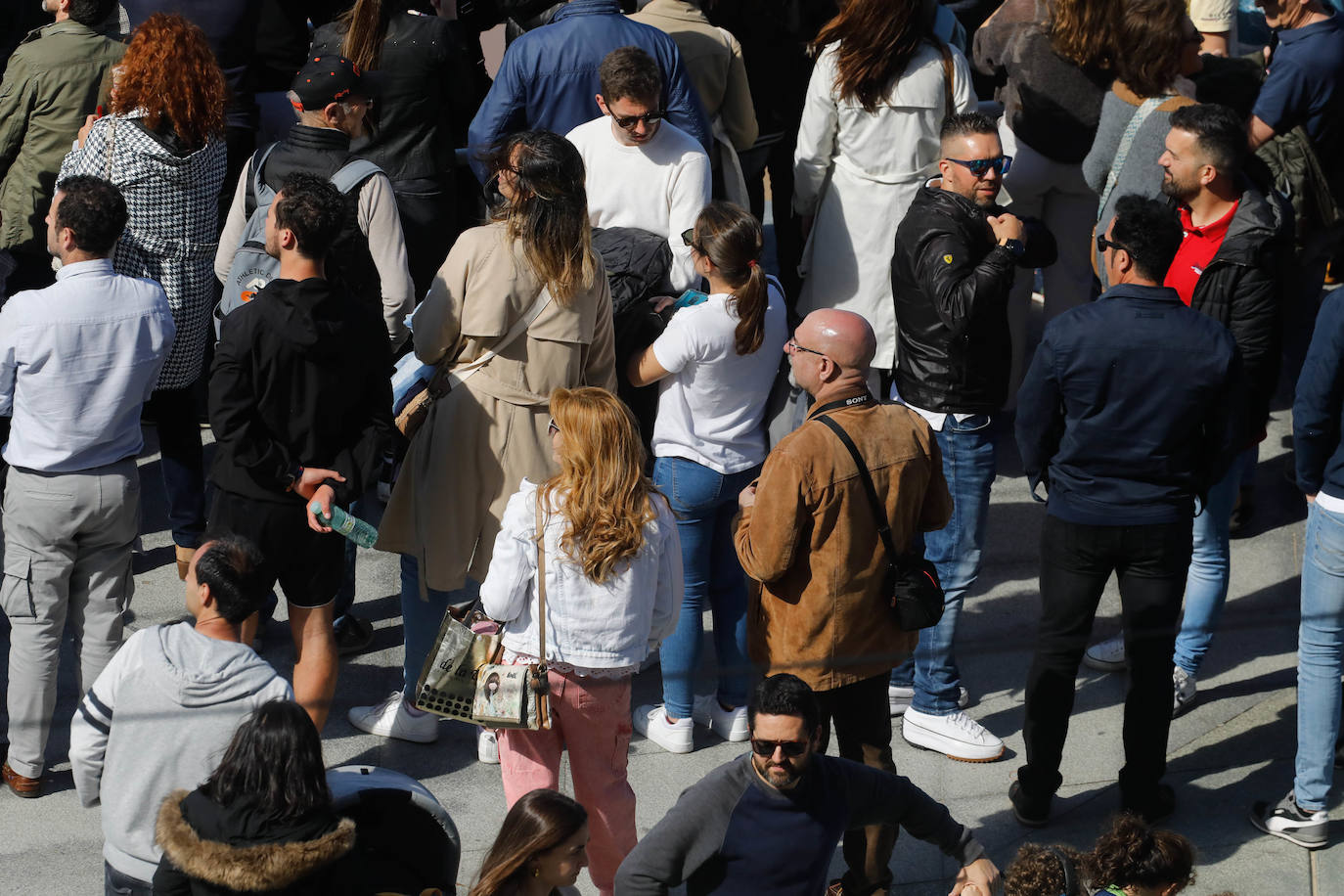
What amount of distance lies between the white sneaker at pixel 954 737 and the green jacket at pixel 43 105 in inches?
140

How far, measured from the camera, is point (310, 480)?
14.5ft

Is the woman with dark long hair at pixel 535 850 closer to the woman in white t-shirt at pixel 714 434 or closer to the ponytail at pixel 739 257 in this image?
the woman in white t-shirt at pixel 714 434

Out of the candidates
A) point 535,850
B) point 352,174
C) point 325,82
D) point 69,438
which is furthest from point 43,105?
point 535,850

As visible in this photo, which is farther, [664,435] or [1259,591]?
[1259,591]

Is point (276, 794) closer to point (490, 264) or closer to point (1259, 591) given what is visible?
point (490, 264)

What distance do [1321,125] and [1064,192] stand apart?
958 mm

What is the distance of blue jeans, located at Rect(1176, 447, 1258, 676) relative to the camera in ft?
16.9

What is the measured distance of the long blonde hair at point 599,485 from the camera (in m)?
3.78

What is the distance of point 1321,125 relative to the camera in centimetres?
604

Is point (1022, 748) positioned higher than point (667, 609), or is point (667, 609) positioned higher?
point (667, 609)

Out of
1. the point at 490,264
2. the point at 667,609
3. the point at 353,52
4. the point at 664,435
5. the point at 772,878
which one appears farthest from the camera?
the point at 353,52

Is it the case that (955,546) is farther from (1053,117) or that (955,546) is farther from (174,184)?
(174,184)

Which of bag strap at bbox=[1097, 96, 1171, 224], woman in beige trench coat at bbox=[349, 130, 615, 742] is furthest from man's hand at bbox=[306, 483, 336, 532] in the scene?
bag strap at bbox=[1097, 96, 1171, 224]

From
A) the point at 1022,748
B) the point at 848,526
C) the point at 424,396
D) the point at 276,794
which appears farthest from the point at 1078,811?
the point at 276,794
